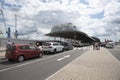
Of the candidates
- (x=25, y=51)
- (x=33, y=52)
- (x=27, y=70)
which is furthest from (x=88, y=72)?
(x=33, y=52)

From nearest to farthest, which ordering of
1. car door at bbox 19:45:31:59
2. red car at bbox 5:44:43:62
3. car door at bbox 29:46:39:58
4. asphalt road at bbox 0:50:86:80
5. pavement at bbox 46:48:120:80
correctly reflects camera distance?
pavement at bbox 46:48:120:80 → asphalt road at bbox 0:50:86:80 → red car at bbox 5:44:43:62 → car door at bbox 19:45:31:59 → car door at bbox 29:46:39:58

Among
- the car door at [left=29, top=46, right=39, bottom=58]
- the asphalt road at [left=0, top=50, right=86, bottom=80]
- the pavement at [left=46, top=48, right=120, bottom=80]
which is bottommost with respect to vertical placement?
the pavement at [left=46, top=48, right=120, bottom=80]

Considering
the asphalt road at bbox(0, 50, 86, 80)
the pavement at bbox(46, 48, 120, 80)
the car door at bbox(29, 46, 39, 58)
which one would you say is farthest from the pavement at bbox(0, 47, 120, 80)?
the car door at bbox(29, 46, 39, 58)

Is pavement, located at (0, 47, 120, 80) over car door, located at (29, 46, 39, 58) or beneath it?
beneath

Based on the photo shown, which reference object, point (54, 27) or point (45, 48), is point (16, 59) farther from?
point (54, 27)

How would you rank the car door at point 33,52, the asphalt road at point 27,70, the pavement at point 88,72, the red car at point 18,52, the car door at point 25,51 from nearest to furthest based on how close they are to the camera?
the pavement at point 88,72 < the asphalt road at point 27,70 < the red car at point 18,52 < the car door at point 25,51 < the car door at point 33,52

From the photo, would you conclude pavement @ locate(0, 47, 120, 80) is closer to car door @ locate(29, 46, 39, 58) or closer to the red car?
the red car

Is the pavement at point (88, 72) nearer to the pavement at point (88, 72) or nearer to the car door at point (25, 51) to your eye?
the pavement at point (88, 72)

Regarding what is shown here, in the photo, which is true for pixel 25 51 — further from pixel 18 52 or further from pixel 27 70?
pixel 27 70

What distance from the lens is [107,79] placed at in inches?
368

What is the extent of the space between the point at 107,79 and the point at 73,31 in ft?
391

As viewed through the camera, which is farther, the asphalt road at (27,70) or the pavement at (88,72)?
the asphalt road at (27,70)

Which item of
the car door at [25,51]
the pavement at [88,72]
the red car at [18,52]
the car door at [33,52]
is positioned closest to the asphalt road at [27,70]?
the pavement at [88,72]

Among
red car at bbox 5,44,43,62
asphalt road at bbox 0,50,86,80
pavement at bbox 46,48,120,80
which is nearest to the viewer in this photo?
pavement at bbox 46,48,120,80
